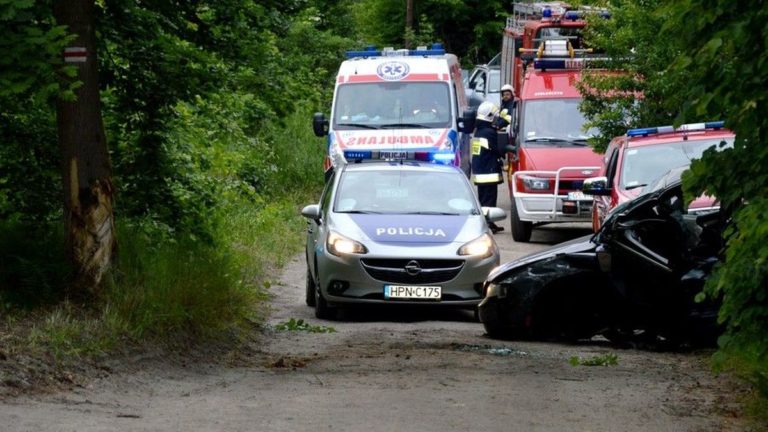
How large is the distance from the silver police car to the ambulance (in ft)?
21.9

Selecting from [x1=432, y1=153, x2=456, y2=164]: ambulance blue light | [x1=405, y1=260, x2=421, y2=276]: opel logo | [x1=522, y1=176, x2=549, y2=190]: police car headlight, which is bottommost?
[x1=522, y1=176, x2=549, y2=190]: police car headlight

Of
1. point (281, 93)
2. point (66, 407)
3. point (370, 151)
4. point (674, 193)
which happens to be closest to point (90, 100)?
point (281, 93)

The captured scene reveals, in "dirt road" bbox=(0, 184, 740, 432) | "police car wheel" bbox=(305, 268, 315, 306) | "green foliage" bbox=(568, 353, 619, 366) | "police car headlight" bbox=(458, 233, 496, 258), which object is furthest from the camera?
"police car wheel" bbox=(305, 268, 315, 306)

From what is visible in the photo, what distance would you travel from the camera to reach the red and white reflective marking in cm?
1078

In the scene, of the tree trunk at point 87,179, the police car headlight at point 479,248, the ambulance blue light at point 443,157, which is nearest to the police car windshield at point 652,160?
the police car headlight at point 479,248

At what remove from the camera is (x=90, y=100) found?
11047 millimetres

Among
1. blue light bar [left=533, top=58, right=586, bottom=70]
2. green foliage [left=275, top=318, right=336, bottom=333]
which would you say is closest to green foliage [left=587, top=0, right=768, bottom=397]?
green foliage [left=275, top=318, right=336, bottom=333]

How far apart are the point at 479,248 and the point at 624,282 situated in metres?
2.67

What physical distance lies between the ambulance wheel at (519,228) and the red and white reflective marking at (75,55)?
1159 cm

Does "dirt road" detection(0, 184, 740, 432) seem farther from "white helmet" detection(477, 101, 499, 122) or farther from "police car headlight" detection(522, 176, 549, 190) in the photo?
Result: "white helmet" detection(477, 101, 499, 122)

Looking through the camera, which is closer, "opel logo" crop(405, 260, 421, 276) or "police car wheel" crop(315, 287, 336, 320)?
"opel logo" crop(405, 260, 421, 276)

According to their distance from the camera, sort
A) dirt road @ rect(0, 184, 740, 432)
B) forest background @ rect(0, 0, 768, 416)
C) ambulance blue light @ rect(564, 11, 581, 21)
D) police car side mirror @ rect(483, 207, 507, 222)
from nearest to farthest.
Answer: forest background @ rect(0, 0, 768, 416) < dirt road @ rect(0, 184, 740, 432) < police car side mirror @ rect(483, 207, 507, 222) < ambulance blue light @ rect(564, 11, 581, 21)

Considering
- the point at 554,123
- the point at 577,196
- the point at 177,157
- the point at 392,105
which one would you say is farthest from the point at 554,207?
the point at 177,157

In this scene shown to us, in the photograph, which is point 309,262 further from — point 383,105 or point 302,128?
point 302,128
